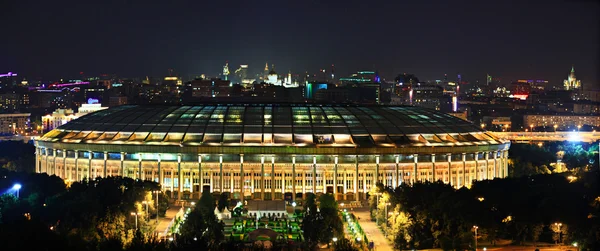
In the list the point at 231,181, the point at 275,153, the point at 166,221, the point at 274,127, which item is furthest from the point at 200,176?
the point at 166,221

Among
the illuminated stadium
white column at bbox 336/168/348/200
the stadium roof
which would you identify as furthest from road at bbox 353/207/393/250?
the stadium roof

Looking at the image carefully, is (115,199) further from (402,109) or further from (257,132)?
(402,109)

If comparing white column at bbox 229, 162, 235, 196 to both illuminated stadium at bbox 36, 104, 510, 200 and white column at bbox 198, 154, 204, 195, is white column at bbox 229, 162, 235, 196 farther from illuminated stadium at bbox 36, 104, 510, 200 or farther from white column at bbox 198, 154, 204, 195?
white column at bbox 198, 154, 204, 195

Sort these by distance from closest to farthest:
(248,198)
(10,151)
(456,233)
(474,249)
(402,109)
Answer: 1. (474,249)
2. (456,233)
3. (248,198)
4. (402,109)
5. (10,151)

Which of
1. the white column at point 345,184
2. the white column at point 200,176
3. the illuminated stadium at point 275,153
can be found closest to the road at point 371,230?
the white column at point 345,184

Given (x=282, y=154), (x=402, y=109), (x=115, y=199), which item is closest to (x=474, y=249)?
(x=115, y=199)

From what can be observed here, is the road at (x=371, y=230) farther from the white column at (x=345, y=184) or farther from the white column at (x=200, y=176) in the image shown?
the white column at (x=200, y=176)
